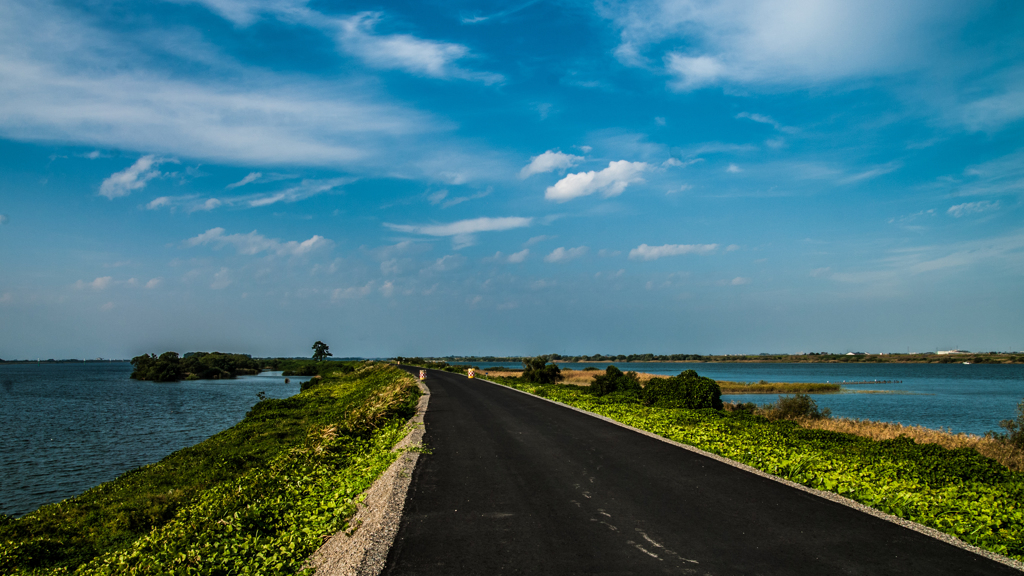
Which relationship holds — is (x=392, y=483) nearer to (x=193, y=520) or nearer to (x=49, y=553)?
(x=193, y=520)

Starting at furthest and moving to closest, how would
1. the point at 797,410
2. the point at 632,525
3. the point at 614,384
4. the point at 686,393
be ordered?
the point at 614,384 < the point at 797,410 < the point at 686,393 < the point at 632,525

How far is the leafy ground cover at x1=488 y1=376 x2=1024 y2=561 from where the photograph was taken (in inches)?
254

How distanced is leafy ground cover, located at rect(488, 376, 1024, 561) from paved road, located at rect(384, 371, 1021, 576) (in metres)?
0.63

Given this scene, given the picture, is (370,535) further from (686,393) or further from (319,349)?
(319,349)

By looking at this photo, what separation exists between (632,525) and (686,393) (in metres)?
15.9

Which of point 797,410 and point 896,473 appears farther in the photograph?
point 797,410

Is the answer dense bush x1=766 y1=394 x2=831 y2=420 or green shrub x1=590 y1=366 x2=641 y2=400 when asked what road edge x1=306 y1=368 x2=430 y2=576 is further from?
green shrub x1=590 y1=366 x2=641 y2=400

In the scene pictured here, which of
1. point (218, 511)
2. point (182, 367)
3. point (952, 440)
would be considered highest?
point (218, 511)

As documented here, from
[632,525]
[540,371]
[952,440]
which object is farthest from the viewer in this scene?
[540,371]

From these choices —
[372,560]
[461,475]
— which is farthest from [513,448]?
[372,560]

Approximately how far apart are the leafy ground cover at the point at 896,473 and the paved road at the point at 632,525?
2.08ft

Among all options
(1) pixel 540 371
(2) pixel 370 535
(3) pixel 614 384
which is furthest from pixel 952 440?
(1) pixel 540 371

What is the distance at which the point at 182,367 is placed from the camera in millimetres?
87312

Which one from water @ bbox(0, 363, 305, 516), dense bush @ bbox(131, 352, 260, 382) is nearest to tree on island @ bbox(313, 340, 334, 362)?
dense bush @ bbox(131, 352, 260, 382)
